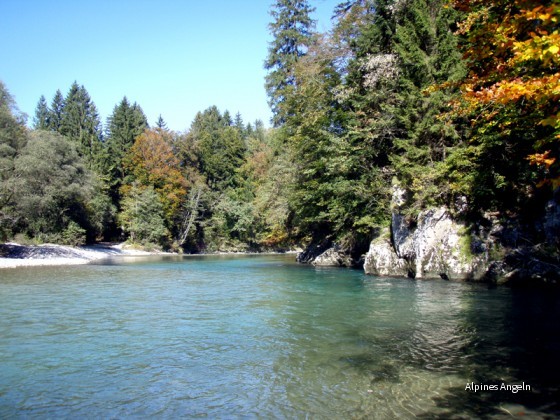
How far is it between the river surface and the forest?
3537mm

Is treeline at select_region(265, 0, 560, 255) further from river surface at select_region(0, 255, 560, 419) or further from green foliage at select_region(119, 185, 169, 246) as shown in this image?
green foliage at select_region(119, 185, 169, 246)

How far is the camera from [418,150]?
68.7ft

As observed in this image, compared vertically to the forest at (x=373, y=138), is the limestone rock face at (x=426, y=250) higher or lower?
lower

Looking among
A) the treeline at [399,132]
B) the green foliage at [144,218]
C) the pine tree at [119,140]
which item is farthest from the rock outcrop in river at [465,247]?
the pine tree at [119,140]

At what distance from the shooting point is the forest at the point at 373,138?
23.6 ft

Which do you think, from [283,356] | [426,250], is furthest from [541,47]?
[426,250]

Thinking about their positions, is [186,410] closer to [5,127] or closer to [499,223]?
[499,223]

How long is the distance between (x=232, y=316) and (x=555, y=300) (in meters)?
10.2

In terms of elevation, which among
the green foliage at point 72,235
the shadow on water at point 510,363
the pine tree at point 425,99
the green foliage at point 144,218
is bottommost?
the shadow on water at point 510,363

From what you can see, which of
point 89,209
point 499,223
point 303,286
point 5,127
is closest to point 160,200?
point 89,209

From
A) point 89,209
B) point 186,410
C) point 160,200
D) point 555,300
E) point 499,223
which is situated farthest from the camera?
point 160,200

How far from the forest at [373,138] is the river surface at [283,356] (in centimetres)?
354

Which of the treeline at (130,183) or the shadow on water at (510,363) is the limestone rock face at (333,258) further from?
the shadow on water at (510,363)

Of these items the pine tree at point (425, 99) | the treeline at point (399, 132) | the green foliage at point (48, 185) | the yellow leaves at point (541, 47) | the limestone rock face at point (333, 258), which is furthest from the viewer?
the green foliage at point (48, 185)
